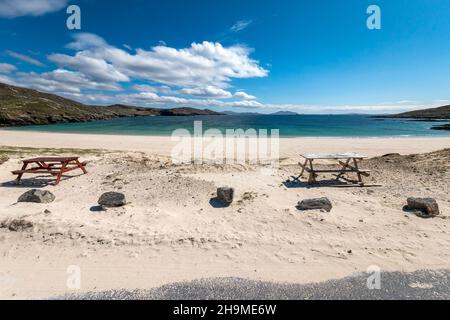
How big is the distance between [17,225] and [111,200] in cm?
218

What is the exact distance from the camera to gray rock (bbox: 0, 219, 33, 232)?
6.08 m

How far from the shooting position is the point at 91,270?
4812mm

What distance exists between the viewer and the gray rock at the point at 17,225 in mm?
6082

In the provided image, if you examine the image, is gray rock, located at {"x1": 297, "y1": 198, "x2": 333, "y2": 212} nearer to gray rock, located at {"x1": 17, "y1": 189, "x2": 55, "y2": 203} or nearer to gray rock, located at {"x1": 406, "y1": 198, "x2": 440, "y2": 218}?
gray rock, located at {"x1": 406, "y1": 198, "x2": 440, "y2": 218}

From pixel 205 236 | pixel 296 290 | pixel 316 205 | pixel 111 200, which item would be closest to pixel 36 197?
pixel 111 200

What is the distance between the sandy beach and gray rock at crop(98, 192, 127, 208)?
9.2 inches

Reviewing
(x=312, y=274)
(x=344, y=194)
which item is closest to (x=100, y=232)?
(x=312, y=274)

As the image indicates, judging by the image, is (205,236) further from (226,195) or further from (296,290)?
(296,290)

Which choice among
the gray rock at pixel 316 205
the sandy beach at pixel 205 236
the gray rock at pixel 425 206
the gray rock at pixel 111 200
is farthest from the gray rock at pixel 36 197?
the gray rock at pixel 425 206

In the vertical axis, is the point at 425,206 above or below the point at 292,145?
below

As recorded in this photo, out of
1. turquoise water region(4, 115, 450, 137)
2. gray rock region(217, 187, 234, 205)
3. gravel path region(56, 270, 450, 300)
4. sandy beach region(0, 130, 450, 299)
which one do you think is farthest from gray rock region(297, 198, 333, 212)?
turquoise water region(4, 115, 450, 137)

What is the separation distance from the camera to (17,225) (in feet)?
20.1
